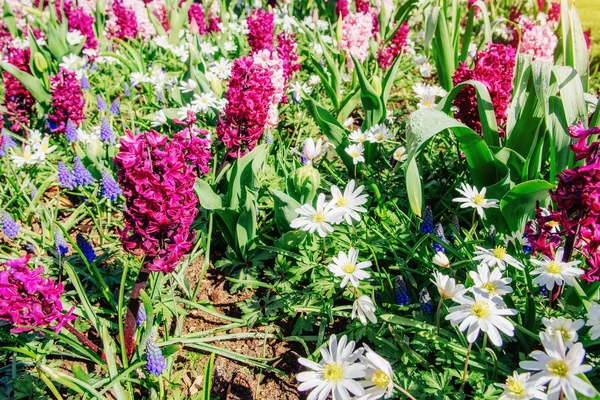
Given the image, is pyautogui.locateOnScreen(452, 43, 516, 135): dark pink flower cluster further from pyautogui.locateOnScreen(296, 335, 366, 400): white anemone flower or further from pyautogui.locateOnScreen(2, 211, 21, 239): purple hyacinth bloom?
pyautogui.locateOnScreen(2, 211, 21, 239): purple hyacinth bloom

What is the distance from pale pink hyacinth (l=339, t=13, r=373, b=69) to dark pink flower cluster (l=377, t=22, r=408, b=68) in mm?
183

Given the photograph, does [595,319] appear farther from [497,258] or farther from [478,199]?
[478,199]

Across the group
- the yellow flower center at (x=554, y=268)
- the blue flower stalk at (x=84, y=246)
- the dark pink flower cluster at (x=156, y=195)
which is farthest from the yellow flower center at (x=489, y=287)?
the blue flower stalk at (x=84, y=246)

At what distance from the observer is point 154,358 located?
1.59 m

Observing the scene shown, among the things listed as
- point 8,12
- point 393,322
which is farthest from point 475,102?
point 8,12

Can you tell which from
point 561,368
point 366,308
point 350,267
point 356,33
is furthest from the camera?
point 356,33

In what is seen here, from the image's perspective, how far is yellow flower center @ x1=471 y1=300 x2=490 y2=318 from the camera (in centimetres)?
133

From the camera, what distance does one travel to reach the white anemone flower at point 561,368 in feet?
3.61

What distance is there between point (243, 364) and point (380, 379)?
2.61ft

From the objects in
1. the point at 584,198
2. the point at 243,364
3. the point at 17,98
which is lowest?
the point at 243,364

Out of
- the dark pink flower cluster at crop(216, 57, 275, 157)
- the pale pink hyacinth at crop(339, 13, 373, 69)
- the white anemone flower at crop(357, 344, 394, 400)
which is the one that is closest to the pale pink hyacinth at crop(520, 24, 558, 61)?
the pale pink hyacinth at crop(339, 13, 373, 69)

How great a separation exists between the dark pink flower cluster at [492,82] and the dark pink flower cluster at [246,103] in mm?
1006

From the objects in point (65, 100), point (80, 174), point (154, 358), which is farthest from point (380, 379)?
point (65, 100)

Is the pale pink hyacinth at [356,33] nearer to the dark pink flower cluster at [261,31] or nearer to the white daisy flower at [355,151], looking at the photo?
the dark pink flower cluster at [261,31]
